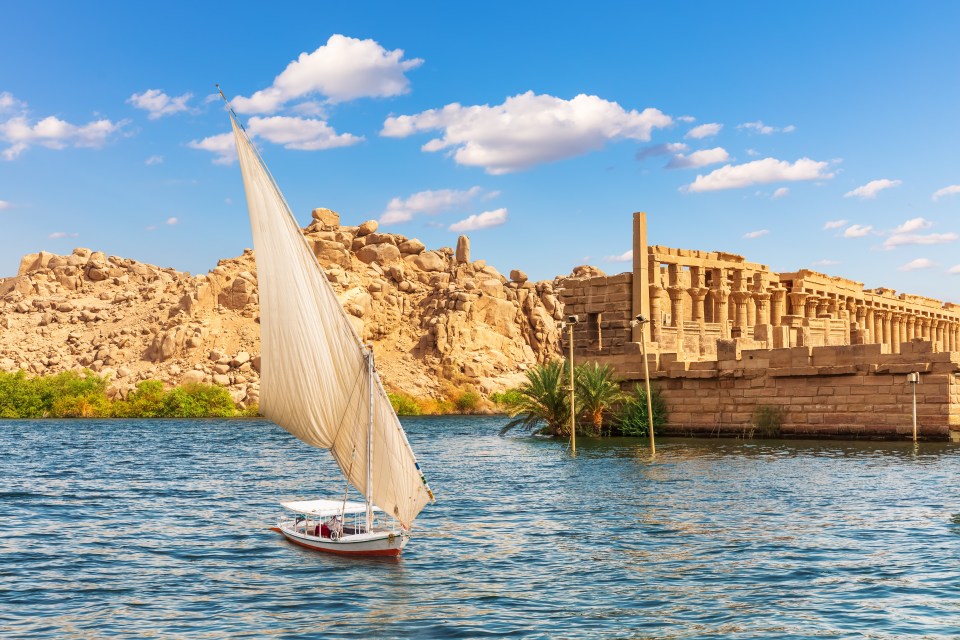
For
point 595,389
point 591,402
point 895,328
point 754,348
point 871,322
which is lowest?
point 591,402

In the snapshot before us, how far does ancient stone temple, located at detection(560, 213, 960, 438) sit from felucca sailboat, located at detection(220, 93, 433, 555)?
2412cm

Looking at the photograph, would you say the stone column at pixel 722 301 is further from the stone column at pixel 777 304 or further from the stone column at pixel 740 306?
the stone column at pixel 777 304

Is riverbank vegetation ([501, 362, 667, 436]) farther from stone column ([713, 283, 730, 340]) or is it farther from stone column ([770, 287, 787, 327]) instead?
stone column ([770, 287, 787, 327])

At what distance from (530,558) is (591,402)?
26.4 meters

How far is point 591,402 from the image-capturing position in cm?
4134

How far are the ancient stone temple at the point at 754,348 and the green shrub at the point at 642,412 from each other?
0.36 m

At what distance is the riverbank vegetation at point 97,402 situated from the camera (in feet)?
277

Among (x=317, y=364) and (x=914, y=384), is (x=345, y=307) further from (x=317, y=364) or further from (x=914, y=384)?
(x=317, y=364)

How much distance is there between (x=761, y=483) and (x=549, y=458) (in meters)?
10.1

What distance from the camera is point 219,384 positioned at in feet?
309

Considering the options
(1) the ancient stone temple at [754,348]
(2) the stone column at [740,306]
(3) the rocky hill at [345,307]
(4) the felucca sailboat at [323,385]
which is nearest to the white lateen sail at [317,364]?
(4) the felucca sailboat at [323,385]

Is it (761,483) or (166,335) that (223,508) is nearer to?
(761,483)

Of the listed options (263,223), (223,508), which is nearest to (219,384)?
(223,508)

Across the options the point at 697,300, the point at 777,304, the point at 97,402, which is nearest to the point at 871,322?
the point at 777,304
